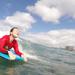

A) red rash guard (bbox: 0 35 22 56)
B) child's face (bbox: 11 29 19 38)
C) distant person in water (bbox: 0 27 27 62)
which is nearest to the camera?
child's face (bbox: 11 29 19 38)

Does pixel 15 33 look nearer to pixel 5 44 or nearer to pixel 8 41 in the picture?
pixel 8 41

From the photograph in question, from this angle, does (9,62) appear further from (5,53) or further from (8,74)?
(8,74)

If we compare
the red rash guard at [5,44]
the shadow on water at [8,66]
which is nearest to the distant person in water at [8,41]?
the red rash guard at [5,44]

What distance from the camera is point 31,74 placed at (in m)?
11.8

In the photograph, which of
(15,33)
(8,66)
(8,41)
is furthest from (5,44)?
(15,33)

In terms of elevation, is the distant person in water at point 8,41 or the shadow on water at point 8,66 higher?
the distant person in water at point 8,41

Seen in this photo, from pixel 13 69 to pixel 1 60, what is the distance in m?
1.04

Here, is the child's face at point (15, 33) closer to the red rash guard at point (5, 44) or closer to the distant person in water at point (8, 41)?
the distant person in water at point (8, 41)

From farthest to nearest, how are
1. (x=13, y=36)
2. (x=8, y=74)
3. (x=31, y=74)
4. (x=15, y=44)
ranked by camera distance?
1. (x=15, y=44)
2. (x=13, y=36)
3. (x=31, y=74)
4. (x=8, y=74)

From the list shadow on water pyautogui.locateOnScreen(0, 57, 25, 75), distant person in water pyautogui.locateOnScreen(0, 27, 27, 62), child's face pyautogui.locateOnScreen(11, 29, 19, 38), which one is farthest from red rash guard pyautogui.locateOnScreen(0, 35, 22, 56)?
child's face pyautogui.locateOnScreen(11, 29, 19, 38)

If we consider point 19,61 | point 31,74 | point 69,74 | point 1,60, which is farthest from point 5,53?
point 69,74

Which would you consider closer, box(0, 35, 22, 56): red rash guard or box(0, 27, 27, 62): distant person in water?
box(0, 27, 27, 62): distant person in water

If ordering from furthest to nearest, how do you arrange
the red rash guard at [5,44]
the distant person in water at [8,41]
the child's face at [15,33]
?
the red rash guard at [5,44], the distant person in water at [8,41], the child's face at [15,33]

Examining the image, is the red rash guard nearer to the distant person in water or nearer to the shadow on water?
the distant person in water
